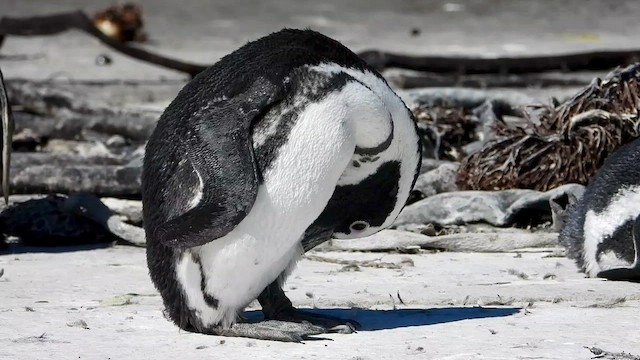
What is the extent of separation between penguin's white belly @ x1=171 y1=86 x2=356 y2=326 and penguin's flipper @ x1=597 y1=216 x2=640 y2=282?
1.45m

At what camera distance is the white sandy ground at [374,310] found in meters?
4.19

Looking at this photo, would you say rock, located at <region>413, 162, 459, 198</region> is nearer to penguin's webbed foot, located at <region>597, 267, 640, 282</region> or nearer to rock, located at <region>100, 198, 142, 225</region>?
rock, located at <region>100, 198, 142, 225</region>

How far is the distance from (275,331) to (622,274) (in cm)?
158

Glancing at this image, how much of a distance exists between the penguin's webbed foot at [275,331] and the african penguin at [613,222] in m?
1.45

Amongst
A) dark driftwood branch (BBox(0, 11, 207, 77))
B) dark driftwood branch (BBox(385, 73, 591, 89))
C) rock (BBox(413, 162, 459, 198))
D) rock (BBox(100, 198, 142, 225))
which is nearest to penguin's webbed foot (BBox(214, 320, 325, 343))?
rock (BBox(100, 198, 142, 225))

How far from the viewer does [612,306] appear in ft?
15.8

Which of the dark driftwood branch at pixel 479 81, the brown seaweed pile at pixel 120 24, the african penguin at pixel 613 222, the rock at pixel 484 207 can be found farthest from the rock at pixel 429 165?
the brown seaweed pile at pixel 120 24

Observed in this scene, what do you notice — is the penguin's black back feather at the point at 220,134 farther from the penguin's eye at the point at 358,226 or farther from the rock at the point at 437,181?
the rock at the point at 437,181

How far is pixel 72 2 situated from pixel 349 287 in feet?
43.8

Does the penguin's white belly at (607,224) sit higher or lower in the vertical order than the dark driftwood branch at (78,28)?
lower

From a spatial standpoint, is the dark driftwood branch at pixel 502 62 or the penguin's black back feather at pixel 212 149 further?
the dark driftwood branch at pixel 502 62

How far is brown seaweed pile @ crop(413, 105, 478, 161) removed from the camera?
777cm

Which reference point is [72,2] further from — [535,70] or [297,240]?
[297,240]

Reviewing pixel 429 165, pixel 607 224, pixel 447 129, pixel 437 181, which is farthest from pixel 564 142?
pixel 607 224
